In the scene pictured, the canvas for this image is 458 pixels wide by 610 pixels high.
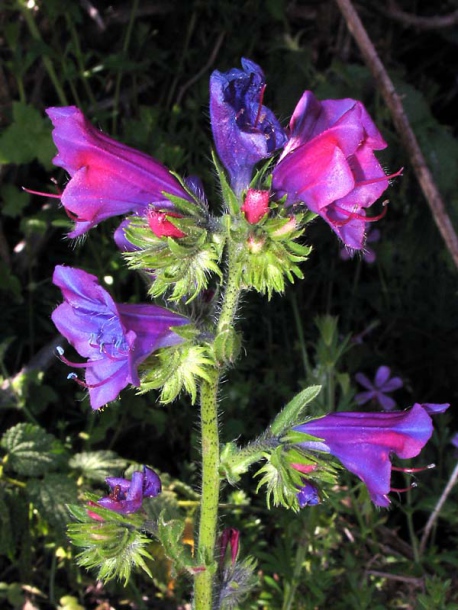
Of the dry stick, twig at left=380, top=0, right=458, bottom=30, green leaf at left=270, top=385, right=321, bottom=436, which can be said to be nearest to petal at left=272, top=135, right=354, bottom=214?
green leaf at left=270, top=385, right=321, bottom=436

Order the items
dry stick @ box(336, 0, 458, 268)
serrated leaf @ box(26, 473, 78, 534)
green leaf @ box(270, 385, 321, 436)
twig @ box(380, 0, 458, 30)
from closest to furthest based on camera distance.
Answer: green leaf @ box(270, 385, 321, 436), serrated leaf @ box(26, 473, 78, 534), dry stick @ box(336, 0, 458, 268), twig @ box(380, 0, 458, 30)

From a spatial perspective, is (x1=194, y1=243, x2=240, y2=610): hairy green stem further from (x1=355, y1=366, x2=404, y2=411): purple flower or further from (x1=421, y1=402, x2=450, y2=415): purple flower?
(x1=355, y1=366, x2=404, y2=411): purple flower

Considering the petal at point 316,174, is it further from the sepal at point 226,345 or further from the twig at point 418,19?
the twig at point 418,19

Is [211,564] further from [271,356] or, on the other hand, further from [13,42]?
[13,42]

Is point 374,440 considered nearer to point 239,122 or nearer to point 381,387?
point 239,122

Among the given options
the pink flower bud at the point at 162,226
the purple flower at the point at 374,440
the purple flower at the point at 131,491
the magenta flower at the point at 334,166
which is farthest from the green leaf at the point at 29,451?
the magenta flower at the point at 334,166

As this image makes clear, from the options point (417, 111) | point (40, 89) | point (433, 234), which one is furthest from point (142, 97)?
point (433, 234)

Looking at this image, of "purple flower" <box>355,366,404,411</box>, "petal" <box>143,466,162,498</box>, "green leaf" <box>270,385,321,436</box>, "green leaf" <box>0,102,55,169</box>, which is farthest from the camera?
"purple flower" <box>355,366,404,411</box>
